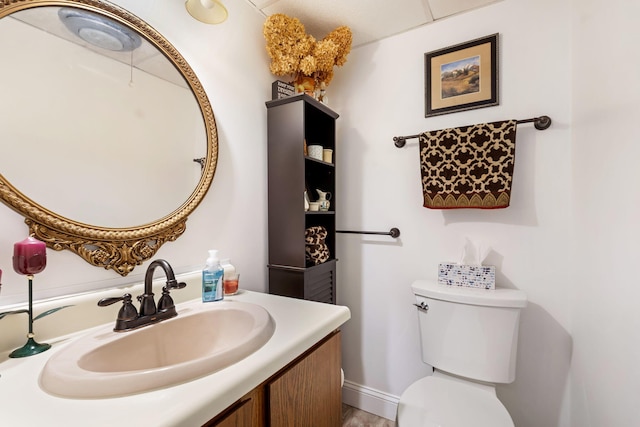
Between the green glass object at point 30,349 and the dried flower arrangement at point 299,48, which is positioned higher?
the dried flower arrangement at point 299,48

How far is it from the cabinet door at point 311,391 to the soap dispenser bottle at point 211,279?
16.6 inches

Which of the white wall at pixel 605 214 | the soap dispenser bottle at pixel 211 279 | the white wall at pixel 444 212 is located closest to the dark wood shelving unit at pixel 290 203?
the white wall at pixel 444 212

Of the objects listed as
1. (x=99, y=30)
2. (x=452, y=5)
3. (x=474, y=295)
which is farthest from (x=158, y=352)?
(x=452, y=5)

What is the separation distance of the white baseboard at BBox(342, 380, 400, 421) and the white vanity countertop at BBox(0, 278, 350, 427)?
1.21m

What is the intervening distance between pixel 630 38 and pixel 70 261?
5.55ft

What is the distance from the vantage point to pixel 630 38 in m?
0.80

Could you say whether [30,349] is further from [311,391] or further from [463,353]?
[463,353]

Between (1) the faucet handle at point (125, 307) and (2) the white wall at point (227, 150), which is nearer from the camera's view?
(1) the faucet handle at point (125, 307)

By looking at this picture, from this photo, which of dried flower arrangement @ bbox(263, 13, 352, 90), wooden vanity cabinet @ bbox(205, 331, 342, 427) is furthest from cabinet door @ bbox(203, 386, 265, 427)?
dried flower arrangement @ bbox(263, 13, 352, 90)

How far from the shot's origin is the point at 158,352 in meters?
0.78

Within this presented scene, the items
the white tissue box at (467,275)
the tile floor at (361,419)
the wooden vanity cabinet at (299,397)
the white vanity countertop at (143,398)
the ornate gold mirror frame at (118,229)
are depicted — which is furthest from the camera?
the tile floor at (361,419)

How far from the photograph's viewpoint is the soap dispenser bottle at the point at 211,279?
3.17ft

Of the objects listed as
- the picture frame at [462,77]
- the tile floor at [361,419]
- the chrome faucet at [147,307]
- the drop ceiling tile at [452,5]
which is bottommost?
the tile floor at [361,419]

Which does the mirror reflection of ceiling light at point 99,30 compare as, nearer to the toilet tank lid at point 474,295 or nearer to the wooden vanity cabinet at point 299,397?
the wooden vanity cabinet at point 299,397
